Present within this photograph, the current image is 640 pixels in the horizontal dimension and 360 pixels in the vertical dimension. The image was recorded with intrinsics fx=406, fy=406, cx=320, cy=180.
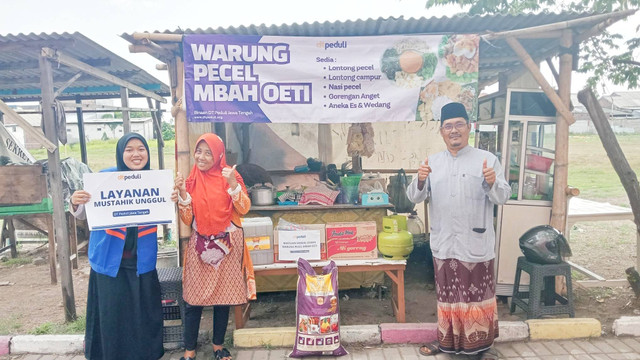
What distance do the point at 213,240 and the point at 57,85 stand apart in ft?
21.9

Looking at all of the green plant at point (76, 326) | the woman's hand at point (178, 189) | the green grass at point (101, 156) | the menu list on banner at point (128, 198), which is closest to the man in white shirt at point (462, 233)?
the woman's hand at point (178, 189)

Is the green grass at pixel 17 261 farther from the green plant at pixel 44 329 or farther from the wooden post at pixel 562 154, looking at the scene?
the wooden post at pixel 562 154

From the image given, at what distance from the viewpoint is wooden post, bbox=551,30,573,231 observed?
4340 mm

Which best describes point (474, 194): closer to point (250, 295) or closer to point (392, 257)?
point (392, 257)

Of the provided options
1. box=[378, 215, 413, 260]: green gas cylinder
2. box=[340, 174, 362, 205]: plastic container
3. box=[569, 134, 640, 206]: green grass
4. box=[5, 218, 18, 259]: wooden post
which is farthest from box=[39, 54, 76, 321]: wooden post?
box=[569, 134, 640, 206]: green grass

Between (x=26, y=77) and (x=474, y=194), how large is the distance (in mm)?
7988

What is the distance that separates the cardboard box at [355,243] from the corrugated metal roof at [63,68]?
11.6 feet

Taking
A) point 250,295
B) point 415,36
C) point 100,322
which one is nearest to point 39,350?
point 100,322

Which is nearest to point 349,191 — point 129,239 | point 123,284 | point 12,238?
point 129,239

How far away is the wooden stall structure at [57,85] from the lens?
4305 mm

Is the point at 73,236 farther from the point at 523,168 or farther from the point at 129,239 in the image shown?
the point at 523,168

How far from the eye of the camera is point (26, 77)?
7.39 metres

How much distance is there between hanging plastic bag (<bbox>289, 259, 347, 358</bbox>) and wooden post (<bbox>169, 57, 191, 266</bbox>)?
58.8 inches

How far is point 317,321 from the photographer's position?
3.62m
